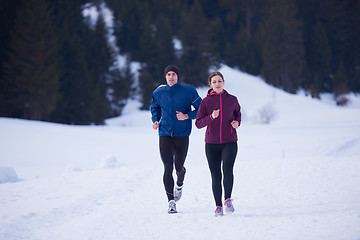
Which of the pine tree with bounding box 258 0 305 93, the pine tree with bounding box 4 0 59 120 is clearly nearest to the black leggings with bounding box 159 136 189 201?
the pine tree with bounding box 4 0 59 120

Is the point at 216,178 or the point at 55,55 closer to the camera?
the point at 216,178

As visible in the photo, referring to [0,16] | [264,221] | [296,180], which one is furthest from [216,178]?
[0,16]

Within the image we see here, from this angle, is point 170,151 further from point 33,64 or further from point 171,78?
point 33,64

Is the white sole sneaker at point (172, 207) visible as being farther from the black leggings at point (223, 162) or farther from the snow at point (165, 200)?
the black leggings at point (223, 162)

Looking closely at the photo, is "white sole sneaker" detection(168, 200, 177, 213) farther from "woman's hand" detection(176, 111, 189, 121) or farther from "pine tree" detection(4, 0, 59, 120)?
"pine tree" detection(4, 0, 59, 120)

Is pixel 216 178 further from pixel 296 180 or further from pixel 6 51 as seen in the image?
pixel 6 51

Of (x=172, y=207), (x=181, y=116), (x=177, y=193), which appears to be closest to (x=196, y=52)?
(x=177, y=193)

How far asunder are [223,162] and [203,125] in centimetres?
57

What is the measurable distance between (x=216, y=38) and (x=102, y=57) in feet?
69.1

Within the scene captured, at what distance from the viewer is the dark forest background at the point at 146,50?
31.6 meters

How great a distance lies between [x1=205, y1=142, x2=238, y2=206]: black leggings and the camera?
5121mm

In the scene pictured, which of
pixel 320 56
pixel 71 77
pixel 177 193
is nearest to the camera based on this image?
pixel 177 193

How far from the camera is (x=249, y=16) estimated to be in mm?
64812

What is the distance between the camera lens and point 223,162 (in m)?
5.18
